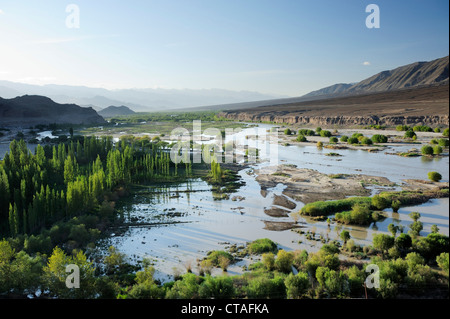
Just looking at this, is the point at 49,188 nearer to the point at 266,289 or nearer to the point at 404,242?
the point at 266,289

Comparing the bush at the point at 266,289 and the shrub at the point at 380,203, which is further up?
the shrub at the point at 380,203

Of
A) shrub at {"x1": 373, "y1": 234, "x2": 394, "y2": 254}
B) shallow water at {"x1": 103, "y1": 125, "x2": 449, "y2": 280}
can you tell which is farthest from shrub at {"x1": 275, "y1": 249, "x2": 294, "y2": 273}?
shrub at {"x1": 373, "y1": 234, "x2": 394, "y2": 254}

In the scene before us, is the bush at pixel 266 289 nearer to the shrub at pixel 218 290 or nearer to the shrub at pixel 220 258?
the shrub at pixel 218 290

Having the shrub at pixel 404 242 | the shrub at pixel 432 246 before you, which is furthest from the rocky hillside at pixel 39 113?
the shrub at pixel 432 246

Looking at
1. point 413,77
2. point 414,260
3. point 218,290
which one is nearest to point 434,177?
point 414,260

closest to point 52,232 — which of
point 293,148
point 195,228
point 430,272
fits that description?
point 195,228
